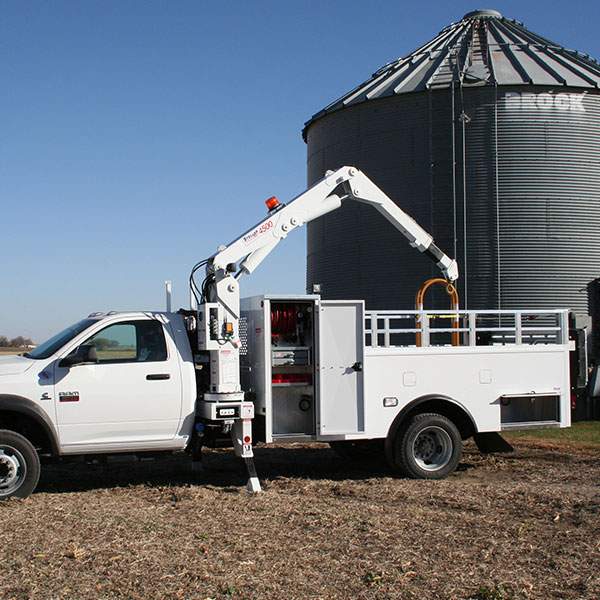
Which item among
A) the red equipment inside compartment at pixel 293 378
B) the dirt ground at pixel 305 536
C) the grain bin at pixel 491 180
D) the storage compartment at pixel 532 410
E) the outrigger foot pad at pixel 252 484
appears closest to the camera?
the dirt ground at pixel 305 536

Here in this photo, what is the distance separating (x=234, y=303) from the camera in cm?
994

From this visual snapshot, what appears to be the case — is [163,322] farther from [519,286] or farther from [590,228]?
[590,228]

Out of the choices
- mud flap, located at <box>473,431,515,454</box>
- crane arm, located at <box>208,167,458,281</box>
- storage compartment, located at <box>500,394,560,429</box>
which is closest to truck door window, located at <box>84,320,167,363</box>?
crane arm, located at <box>208,167,458,281</box>

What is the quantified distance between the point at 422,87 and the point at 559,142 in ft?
11.5

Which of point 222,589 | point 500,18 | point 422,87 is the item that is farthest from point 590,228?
point 222,589

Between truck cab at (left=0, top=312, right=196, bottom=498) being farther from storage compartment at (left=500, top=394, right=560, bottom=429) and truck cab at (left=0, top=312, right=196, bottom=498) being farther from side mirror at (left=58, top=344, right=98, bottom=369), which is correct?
storage compartment at (left=500, top=394, right=560, bottom=429)

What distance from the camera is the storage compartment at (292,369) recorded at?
10.0 meters

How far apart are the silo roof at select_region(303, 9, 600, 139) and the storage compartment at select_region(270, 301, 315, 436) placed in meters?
12.4

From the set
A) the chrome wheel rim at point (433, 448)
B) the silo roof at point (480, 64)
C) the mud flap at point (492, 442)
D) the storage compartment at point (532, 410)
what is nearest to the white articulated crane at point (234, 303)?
the chrome wheel rim at point (433, 448)

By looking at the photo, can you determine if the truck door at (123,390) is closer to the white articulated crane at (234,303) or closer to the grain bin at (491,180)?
the white articulated crane at (234,303)

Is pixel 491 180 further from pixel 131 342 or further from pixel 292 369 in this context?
pixel 131 342

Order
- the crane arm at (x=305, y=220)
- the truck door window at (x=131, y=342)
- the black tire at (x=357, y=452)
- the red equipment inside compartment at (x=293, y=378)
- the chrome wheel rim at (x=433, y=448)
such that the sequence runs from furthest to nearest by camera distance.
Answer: the black tire at (x=357, y=452), the chrome wheel rim at (x=433, y=448), the crane arm at (x=305, y=220), the red equipment inside compartment at (x=293, y=378), the truck door window at (x=131, y=342)

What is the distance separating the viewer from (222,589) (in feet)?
19.0

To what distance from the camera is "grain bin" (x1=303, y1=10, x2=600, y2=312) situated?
2027 cm
